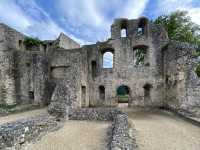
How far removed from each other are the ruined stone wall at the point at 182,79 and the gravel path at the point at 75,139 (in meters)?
6.10

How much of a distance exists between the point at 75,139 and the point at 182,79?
331 inches

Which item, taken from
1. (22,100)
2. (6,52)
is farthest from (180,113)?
(6,52)

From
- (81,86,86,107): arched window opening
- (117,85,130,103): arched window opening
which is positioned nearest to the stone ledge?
(117,85,130,103): arched window opening

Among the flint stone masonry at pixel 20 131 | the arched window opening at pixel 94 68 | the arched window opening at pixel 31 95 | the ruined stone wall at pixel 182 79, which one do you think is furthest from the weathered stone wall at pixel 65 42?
the flint stone masonry at pixel 20 131

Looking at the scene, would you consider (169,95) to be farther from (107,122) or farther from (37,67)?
(37,67)

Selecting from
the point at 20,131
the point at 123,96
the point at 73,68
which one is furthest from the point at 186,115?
the point at 123,96

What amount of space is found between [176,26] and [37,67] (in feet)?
52.4

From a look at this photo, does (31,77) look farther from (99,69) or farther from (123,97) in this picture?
(123,97)

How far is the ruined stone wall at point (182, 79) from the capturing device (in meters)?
10.5

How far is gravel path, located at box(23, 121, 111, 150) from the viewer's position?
5.46 metres

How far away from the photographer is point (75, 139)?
6.18 meters

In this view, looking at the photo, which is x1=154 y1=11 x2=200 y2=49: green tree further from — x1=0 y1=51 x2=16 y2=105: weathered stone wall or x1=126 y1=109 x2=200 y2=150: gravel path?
x1=0 y1=51 x2=16 y2=105: weathered stone wall

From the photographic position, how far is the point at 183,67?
1110 centimetres

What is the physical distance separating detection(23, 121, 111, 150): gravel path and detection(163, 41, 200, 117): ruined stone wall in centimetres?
610
